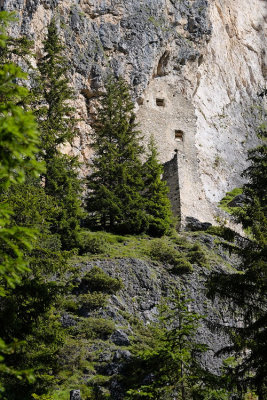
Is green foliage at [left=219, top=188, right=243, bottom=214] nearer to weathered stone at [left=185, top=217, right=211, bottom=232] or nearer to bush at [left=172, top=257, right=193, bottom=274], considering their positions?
weathered stone at [left=185, top=217, right=211, bottom=232]

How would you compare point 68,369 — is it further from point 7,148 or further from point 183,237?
point 183,237

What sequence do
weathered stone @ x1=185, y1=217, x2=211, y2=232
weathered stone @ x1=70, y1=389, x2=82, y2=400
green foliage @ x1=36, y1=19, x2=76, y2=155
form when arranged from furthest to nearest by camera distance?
weathered stone @ x1=185, y1=217, x2=211, y2=232 → green foliage @ x1=36, y1=19, x2=76, y2=155 → weathered stone @ x1=70, y1=389, x2=82, y2=400

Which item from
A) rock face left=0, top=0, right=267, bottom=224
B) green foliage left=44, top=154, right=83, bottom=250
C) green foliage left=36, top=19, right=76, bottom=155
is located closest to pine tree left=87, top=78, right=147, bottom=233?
green foliage left=44, top=154, right=83, bottom=250

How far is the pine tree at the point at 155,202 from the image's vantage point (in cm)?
2112

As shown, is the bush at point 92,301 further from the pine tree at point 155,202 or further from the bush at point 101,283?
the pine tree at point 155,202

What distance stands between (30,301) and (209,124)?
36.2m

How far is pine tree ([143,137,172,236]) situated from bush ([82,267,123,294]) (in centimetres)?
682

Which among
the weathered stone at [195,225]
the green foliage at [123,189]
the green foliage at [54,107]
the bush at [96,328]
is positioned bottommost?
the bush at [96,328]

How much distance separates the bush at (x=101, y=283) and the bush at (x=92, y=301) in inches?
23.7

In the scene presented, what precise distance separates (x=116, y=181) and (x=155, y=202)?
7.61ft

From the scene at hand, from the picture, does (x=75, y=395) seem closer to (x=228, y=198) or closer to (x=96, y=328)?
(x=96, y=328)

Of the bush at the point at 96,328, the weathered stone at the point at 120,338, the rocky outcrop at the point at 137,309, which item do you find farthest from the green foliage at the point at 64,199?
the weathered stone at the point at 120,338

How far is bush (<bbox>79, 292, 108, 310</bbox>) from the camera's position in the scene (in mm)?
13192

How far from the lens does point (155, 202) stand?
2200cm
